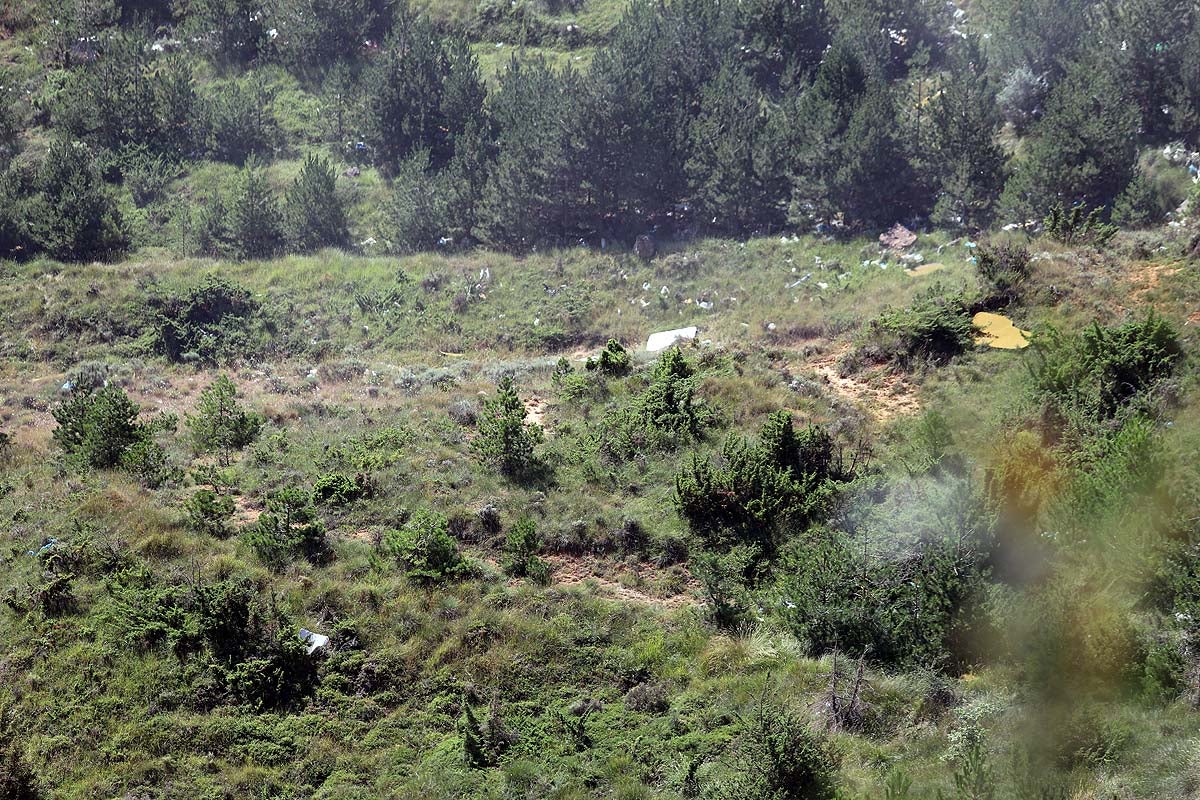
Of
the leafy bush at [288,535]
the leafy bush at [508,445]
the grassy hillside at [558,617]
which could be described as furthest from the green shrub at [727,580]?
the leafy bush at [288,535]

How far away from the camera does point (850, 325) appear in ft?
58.7

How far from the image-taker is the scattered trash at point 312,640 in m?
9.26

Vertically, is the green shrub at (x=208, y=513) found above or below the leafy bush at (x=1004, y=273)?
below

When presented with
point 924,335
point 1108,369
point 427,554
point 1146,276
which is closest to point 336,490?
point 427,554

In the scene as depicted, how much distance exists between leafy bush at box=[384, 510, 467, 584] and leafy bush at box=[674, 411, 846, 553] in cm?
290

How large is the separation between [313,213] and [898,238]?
18.3 m

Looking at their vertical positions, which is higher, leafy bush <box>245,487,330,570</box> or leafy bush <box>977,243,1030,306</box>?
leafy bush <box>977,243,1030,306</box>

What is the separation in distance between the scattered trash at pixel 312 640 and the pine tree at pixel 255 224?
22.2m

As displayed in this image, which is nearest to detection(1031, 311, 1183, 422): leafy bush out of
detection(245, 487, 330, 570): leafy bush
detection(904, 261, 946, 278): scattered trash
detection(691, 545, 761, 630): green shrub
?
detection(691, 545, 761, 630): green shrub

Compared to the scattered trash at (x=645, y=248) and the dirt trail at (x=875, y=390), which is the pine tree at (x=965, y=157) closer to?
the scattered trash at (x=645, y=248)

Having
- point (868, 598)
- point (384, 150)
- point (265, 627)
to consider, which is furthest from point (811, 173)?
point (265, 627)

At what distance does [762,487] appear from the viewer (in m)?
11.1

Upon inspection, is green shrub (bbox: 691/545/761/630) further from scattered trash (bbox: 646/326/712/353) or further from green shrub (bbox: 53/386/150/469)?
scattered trash (bbox: 646/326/712/353)

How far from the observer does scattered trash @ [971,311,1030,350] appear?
1390 centimetres
